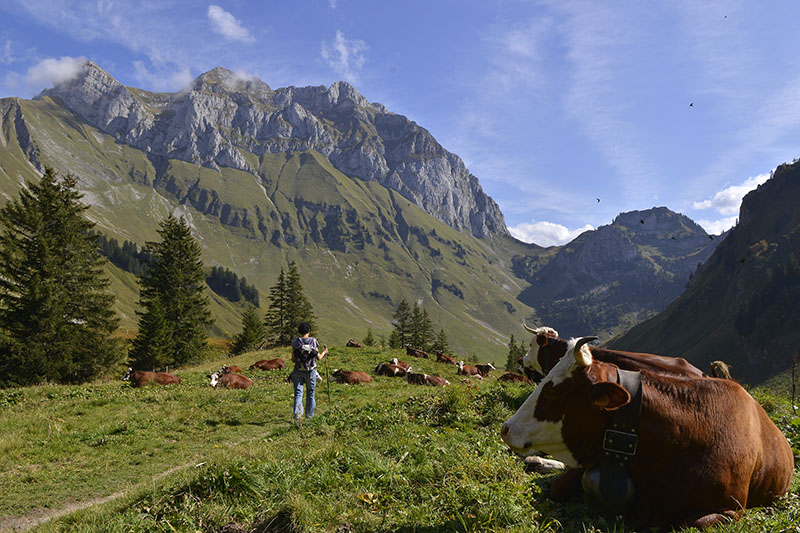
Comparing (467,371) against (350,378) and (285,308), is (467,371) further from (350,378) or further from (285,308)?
(285,308)

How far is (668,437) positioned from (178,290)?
47.4 metres

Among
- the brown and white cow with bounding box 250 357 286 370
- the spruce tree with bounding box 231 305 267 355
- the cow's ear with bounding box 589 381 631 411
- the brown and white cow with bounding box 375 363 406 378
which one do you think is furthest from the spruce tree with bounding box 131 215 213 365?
the cow's ear with bounding box 589 381 631 411

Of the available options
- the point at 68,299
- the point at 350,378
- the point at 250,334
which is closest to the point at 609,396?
the point at 350,378

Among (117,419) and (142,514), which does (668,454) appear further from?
(117,419)

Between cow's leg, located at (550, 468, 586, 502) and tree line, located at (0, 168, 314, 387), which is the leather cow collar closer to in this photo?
cow's leg, located at (550, 468, 586, 502)

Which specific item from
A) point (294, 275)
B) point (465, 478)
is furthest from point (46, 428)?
point (294, 275)

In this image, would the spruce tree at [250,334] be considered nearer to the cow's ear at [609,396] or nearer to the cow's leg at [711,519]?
the cow's ear at [609,396]

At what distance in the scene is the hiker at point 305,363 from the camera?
1188 centimetres

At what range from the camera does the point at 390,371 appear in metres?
24.6

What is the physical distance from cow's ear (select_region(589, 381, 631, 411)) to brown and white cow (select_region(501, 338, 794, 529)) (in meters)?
0.01

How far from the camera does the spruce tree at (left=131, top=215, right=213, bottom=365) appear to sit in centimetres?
4356

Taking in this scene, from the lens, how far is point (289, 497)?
16.4 feet

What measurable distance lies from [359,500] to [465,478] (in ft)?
4.47

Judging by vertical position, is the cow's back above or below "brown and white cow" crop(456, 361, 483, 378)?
above
